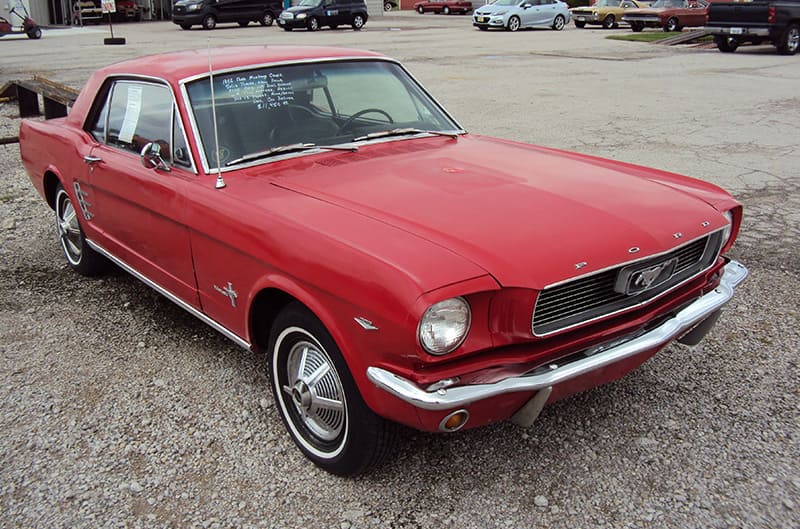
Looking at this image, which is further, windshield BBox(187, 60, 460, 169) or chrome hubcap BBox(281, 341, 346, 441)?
windshield BBox(187, 60, 460, 169)

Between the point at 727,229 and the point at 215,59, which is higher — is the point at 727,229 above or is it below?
below

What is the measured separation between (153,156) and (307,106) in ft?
2.59

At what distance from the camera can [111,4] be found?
78.8 ft

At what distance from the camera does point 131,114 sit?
4090 mm

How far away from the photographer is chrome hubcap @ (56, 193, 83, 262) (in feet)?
16.0

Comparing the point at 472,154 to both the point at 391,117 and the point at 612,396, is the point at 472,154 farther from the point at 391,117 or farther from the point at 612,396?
the point at 612,396

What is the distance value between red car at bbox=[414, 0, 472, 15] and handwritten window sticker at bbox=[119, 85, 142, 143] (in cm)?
3907

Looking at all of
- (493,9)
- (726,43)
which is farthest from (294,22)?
(726,43)

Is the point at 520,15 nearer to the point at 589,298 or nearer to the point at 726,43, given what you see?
the point at 726,43

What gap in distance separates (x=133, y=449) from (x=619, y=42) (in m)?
22.3

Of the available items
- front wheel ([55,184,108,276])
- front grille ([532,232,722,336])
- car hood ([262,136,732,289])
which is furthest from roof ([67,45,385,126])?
front grille ([532,232,722,336])

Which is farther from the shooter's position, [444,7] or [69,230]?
[444,7]

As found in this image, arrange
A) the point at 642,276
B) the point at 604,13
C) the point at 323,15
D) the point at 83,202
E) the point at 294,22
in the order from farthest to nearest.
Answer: the point at 604,13 < the point at 323,15 < the point at 294,22 < the point at 83,202 < the point at 642,276

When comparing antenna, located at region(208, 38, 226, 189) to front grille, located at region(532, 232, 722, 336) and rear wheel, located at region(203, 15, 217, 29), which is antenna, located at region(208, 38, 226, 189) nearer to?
front grille, located at region(532, 232, 722, 336)
